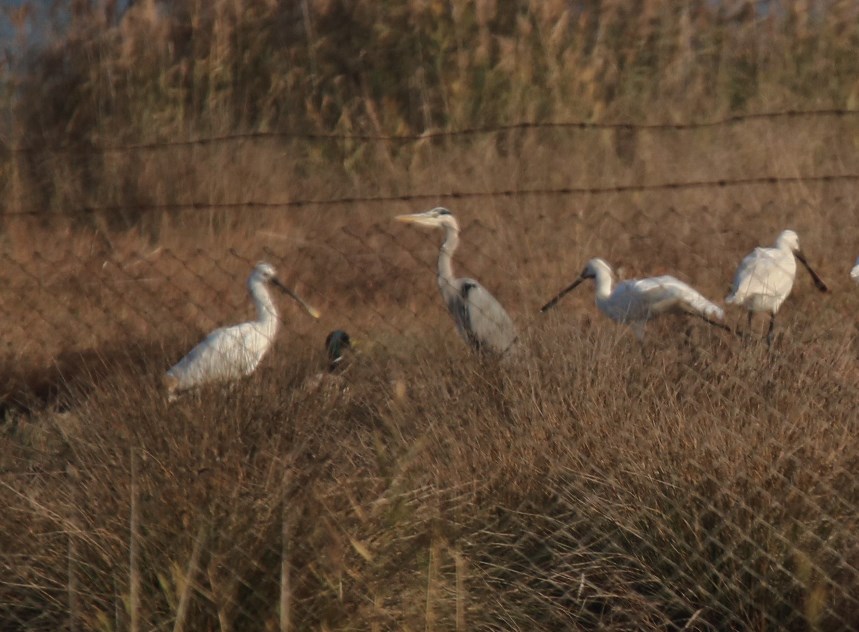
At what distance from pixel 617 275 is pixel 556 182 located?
1254 mm

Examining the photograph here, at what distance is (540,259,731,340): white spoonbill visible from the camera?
273 inches

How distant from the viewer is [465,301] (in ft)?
Answer: 23.8

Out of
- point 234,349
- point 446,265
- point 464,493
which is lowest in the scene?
point 446,265

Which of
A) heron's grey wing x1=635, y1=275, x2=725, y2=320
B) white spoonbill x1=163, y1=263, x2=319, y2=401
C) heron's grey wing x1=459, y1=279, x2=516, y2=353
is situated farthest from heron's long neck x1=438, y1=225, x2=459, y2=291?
heron's grey wing x1=635, y1=275, x2=725, y2=320

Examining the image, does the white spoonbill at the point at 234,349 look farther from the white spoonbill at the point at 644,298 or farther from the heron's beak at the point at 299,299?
the white spoonbill at the point at 644,298

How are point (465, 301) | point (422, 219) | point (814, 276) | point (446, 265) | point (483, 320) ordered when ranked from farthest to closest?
point (422, 219) → point (446, 265) → point (814, 276) → point (465, 301) → point (483, 320)

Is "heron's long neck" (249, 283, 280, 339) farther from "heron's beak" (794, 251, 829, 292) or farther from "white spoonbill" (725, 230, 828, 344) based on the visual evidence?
"heron's beak" (794, 251, 829, 292)

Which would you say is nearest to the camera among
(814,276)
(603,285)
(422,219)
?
(603,285)

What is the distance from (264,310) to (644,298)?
1.91 meters

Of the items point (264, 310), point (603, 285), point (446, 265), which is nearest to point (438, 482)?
point (264, 310)

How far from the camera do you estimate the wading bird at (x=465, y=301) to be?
5.94 m

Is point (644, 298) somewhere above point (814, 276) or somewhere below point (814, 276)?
above

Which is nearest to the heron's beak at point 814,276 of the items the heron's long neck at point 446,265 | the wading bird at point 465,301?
the wading bird at point 465,301

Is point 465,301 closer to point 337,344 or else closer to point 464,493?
point 337,344
